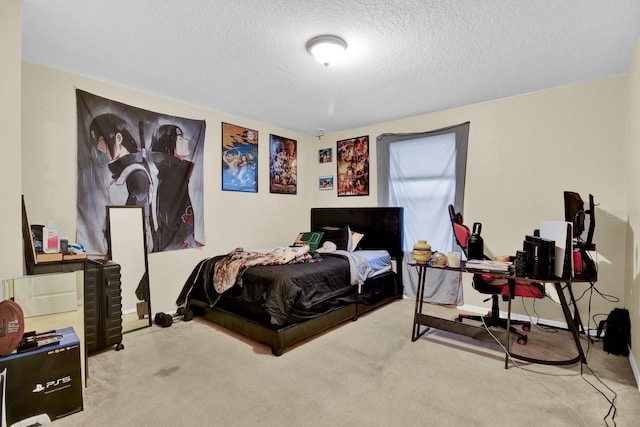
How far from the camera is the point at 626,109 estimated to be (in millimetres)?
2918

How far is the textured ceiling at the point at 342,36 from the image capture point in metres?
2.06

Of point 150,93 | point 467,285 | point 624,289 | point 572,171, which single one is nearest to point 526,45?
point 572,171

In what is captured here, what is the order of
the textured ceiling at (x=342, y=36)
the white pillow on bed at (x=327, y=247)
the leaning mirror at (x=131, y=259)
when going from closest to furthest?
1. the textured ceiling at (x=342, y=36)
2. the leaning mirror at (x=131, y=259)
3. the white pillow on bed at (x=327, y=247)

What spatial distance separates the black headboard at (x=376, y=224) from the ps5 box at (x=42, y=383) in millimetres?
3466

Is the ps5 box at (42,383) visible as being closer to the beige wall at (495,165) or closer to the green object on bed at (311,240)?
the beige wall at (495,165)

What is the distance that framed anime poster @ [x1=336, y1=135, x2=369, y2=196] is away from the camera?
4.88 metres

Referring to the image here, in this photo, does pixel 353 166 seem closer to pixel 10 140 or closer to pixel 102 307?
pixel 102 307

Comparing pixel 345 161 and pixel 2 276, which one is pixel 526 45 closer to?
pixel 345 161

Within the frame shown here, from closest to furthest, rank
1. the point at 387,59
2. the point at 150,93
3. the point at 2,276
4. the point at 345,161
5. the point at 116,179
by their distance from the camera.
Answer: the point at 2,276 < the point at 387,59 < the point at 116,179 < the point at 150,93 < the point at 345,161

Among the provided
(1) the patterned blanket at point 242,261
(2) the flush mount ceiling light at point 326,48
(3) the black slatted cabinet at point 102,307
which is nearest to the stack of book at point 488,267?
(1) the patterned blanket at point 242,261

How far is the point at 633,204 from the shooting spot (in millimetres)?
2523

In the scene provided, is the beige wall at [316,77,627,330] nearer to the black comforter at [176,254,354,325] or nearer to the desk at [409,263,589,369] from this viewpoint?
the desk at [409,263,589,369]

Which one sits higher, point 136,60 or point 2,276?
point 136,60

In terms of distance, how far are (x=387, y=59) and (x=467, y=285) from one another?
9.39ft
